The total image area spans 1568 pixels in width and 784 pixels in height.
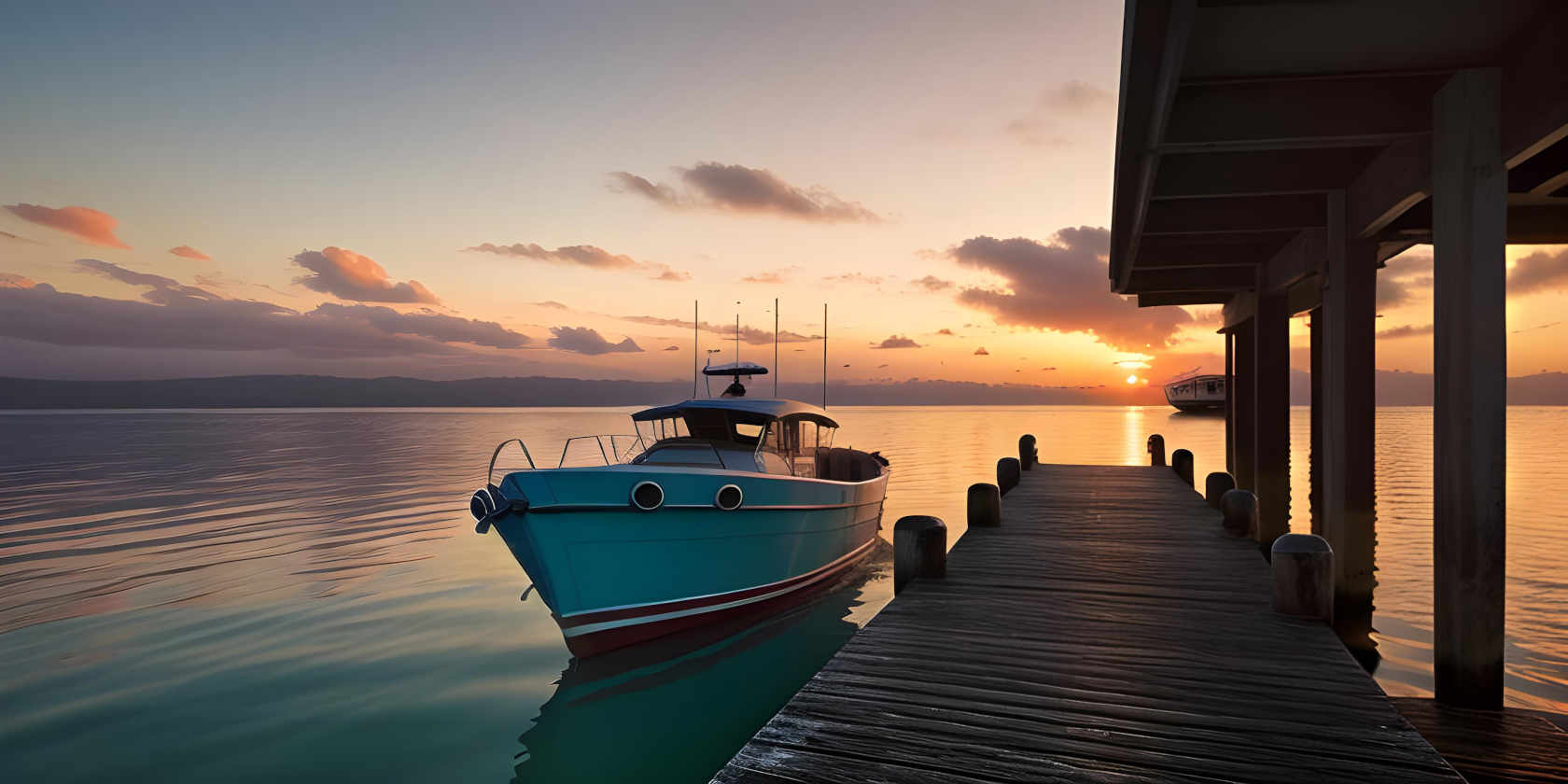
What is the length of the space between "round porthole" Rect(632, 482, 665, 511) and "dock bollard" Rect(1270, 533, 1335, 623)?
19.4ft

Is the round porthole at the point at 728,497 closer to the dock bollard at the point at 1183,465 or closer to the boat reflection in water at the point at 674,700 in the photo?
the boat reflection in water at the point at 674,700

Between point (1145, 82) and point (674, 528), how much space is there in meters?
6.70

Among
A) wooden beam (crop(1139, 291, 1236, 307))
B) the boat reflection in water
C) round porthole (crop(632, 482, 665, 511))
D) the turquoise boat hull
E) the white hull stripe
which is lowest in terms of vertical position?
the boat reflection in water

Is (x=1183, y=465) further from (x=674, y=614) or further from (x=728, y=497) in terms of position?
(x=674, y=614)

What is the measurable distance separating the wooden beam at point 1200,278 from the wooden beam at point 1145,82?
6.24 m

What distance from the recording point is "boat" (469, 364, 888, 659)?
7.85 meters

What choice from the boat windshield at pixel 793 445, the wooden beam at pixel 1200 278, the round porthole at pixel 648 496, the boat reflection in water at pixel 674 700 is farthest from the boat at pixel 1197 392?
the round porthole at pixel 648 496

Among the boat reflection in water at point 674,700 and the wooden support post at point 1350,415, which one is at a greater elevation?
the wooden support post at point 1350,415

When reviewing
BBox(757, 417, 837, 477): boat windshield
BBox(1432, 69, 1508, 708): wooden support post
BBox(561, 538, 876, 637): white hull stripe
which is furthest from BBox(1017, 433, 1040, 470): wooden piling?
BBox(1432, 69, 1508, 708): wooden support post

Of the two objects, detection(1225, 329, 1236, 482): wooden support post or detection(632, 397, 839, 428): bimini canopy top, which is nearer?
detection(632, 397, 839, 428): bimini canopy top

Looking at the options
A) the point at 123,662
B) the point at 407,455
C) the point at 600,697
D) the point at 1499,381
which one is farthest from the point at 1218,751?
the point at 407,455

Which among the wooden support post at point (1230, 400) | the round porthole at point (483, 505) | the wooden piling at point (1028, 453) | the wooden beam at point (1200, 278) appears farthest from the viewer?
the wooden piling at point (1028, 453)

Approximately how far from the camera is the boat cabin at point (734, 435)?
11164 mm

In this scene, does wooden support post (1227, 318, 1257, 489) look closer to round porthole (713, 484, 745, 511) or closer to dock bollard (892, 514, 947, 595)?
dock bollard (892, 514, 947, 595)
